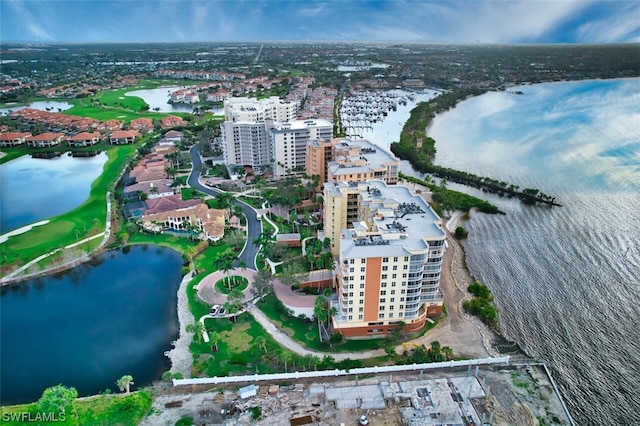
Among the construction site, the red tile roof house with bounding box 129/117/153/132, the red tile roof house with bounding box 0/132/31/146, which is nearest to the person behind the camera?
the construction site

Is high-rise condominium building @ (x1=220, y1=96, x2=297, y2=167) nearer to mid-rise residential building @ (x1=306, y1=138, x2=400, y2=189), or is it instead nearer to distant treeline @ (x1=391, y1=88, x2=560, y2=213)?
mid-rise residential building @ (x1=306, y1=138, x2=400, y2=189)

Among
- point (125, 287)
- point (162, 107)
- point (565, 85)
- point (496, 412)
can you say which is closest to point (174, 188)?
point (125, 287)

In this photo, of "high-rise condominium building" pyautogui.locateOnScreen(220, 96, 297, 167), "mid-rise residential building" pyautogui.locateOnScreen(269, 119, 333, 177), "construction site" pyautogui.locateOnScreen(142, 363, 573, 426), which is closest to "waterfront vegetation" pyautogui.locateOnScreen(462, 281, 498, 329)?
"construction site" pyautogui.locateOnScreen(142, 363, 573, 426)

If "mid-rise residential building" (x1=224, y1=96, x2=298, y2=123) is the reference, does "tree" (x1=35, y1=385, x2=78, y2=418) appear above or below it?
below

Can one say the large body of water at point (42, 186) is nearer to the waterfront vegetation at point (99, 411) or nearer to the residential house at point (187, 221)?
the residential house at point (187, 221)

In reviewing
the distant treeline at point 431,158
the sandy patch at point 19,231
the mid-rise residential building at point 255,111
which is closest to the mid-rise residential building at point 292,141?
the mid-rise residential building at point 255,111

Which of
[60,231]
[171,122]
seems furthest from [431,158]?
[171,122]

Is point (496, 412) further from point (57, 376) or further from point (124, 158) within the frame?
point (124, 158)
